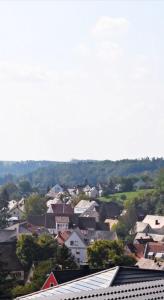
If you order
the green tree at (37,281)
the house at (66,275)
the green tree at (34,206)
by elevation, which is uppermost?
the green tree at (34,206)

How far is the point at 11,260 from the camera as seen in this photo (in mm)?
63625

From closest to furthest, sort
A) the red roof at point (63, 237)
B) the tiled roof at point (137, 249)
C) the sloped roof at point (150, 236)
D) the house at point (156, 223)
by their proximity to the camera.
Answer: the tiled roof at point (137, 249) → the red roof at point (63, 237) → the sloped roof at point (150, 236) → the house at point (156, 223)

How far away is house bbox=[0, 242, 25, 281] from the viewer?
60.7 meters

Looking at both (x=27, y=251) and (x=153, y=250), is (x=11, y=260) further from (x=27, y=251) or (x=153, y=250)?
(x=153, y=250)

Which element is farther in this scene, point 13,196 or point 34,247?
Answer: point 13,196

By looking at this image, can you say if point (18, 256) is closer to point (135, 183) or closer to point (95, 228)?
point (95, 228)

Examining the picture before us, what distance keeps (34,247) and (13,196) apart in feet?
346

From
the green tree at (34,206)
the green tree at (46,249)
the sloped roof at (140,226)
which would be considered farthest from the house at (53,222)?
the green tree at (46,249)

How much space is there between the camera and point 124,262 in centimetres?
5694

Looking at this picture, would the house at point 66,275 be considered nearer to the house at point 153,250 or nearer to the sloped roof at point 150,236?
the house at point 153,250

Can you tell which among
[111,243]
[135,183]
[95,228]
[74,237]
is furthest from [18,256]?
[135,183]

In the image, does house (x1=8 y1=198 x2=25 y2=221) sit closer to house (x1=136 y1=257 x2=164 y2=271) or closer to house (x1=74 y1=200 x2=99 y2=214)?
house (x1=74 y1=200 x2=99 y2=214)

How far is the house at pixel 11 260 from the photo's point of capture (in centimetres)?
6072

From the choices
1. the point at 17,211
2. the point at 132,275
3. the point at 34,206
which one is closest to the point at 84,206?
the point at 17,211
